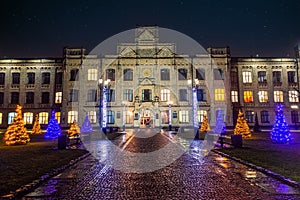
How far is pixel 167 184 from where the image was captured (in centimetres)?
786

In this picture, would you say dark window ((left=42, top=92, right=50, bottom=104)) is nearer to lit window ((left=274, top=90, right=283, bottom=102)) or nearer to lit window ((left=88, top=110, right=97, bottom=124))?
lit window ((left=88, top=110, right=97, bottom=124))

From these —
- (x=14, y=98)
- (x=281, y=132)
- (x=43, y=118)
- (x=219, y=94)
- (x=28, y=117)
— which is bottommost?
(x=281, y=132)

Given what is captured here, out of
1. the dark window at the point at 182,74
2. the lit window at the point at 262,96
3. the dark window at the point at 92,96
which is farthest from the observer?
the dark window at the point at 182,74

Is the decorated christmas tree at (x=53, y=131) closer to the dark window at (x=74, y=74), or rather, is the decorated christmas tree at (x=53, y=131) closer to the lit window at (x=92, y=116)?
the lit window at (x=92, y=116)

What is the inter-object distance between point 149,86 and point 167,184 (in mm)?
40794

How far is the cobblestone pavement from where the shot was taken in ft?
21.9

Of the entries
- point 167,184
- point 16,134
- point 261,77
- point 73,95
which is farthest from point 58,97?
point 167,184

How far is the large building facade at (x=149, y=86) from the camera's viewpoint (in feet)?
158

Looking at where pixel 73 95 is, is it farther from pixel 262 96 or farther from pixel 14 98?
pixel 262 96

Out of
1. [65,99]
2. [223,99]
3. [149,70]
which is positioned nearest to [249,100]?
[223,99]

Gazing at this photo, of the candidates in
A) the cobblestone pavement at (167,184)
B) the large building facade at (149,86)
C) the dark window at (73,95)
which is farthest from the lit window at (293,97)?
the cobblestone pavement at (167,184)

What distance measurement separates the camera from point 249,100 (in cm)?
4900

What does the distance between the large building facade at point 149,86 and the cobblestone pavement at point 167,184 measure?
3790cm

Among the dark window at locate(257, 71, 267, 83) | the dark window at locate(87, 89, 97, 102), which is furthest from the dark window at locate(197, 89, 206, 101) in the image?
the dark window at locate(87, 89, 97, 102)
